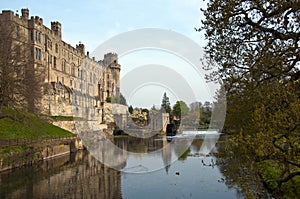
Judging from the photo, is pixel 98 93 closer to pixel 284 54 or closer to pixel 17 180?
pixel 17 180

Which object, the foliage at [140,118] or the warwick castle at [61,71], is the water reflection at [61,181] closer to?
the warwick castle at [61,71]

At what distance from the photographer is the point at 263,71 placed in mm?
6551

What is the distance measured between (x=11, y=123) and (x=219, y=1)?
25.5m

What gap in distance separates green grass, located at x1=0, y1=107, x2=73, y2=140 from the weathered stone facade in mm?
1829

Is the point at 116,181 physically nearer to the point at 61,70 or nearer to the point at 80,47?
the point at 61,70

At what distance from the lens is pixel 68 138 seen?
33.4 metres

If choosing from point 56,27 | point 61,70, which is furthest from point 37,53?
point 56,27

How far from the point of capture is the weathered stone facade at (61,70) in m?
38.4

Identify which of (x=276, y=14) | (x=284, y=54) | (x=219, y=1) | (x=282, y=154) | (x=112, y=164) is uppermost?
(x=219, y=1)

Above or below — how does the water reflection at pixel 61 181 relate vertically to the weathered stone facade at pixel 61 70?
below

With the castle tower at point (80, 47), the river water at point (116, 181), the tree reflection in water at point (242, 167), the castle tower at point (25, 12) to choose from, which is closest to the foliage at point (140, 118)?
the castle tower at point (80, 47)

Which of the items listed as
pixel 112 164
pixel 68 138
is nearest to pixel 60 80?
pixel 68 138

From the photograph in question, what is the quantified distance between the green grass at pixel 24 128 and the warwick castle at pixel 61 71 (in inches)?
79.7

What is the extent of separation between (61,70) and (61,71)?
0.50 ft
